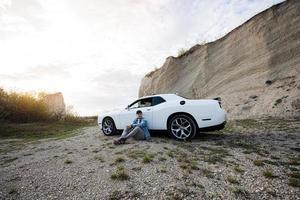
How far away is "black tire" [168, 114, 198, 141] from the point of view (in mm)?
6332

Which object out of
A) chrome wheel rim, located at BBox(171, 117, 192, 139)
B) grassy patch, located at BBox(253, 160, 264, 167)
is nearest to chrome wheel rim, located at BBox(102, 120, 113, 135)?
chrome wheel rim, located at BBox(171, 117, 192, 139)

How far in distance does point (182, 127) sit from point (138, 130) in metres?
1.41

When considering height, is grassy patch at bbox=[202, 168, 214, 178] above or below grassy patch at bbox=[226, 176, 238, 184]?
above

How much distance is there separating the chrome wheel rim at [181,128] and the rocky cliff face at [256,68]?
6005 millimetres

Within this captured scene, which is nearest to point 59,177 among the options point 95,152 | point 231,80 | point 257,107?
point 95,152

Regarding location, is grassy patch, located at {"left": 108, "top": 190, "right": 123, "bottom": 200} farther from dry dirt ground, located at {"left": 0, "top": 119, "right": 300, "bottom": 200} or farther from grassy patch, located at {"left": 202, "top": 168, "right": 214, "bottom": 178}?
grassy patch, located at {"left": 202, "top": 168, "right": 214, "bottom": 178}

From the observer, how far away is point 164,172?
396cm

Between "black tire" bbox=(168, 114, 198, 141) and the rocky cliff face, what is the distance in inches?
235

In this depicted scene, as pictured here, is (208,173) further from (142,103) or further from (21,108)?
(21,108)

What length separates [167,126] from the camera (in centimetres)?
673

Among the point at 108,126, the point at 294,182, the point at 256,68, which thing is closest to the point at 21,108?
the point at 108,126

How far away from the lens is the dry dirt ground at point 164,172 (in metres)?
3.20

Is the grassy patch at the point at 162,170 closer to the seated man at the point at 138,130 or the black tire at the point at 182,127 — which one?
the black tire at the point at 182,127

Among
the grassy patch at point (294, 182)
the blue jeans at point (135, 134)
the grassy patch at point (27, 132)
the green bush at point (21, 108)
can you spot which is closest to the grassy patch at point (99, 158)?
the blue jeans at point (135, 134)
